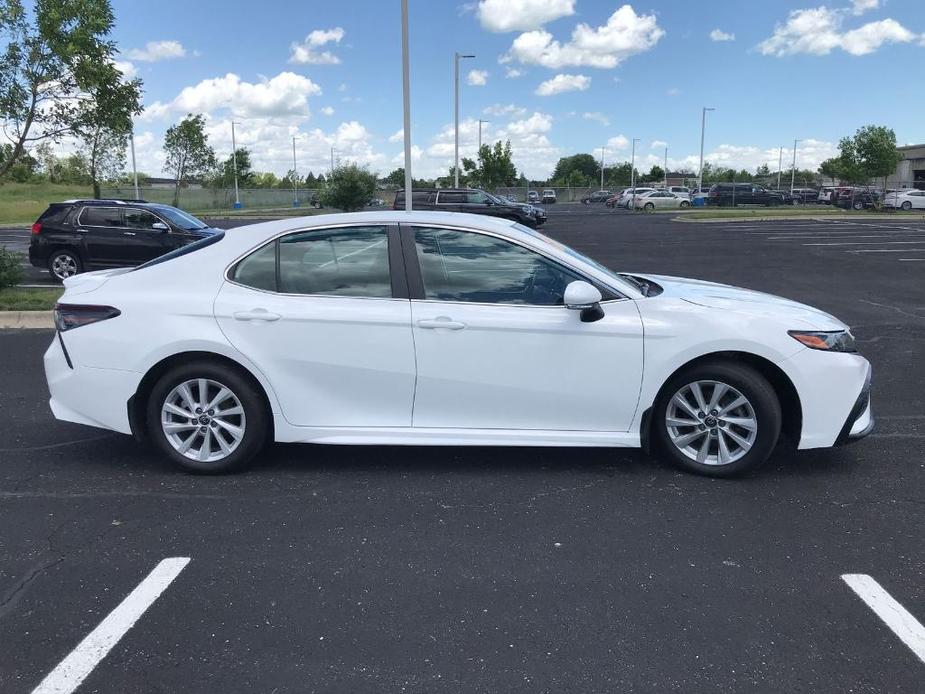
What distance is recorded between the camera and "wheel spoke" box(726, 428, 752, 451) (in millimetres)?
4539

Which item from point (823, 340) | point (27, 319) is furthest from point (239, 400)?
point (27, 319)

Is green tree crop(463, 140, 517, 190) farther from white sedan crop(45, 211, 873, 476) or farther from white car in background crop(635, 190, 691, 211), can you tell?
white sedan crop(45, 211, 873, 476)

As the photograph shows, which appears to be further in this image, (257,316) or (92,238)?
(92,238)

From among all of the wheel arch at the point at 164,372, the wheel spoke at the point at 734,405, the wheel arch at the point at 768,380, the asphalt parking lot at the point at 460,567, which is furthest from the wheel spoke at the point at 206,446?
the wheel spoke at the point at 734,405

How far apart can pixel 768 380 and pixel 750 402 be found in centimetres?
24

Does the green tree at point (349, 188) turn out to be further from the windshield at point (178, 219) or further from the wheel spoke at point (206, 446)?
the wheel spoke at point (206, 446)

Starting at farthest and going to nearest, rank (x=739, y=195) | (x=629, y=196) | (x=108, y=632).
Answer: (x=629, y=196) < (x=739, y=195) < (x=108, y=632)

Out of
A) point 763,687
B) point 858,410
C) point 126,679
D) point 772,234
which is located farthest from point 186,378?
point 772,234

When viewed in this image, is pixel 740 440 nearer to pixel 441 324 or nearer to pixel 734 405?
pixel 734 405

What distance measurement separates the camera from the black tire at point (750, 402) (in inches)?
177

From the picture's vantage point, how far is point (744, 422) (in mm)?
4527

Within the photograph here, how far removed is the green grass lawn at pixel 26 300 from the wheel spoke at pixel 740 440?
8.41 meters

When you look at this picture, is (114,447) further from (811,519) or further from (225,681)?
(811,519)

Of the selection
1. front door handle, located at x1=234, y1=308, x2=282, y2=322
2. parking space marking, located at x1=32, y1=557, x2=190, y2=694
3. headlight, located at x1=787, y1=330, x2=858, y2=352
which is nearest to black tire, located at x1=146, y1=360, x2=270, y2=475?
front door handle, located at x1=234, y1=308, x2=282, y2=322
